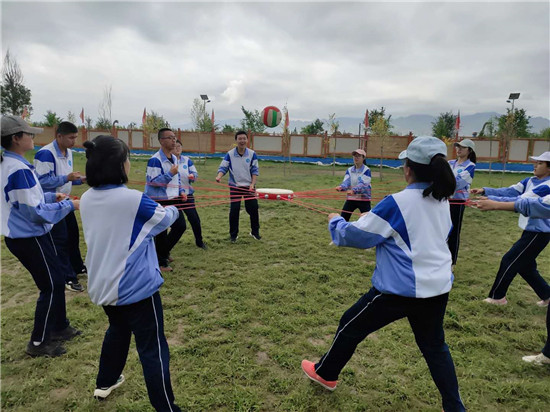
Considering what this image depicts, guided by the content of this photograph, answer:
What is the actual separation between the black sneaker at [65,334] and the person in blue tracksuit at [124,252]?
5.08ft

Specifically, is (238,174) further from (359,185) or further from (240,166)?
(359,185)

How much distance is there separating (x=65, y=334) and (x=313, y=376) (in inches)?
101

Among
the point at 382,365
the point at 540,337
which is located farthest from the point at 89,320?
the point at 540,337

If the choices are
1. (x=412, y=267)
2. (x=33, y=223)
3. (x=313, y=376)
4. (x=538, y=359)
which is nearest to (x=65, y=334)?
(x=33, y=223)

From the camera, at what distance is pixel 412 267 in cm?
220

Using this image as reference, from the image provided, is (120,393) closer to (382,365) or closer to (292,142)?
(382,365)

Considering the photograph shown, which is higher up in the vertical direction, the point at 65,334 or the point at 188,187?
the point at 188,187

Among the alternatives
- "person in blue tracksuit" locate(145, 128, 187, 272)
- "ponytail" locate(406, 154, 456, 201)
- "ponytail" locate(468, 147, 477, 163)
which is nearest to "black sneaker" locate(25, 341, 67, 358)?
"person in blue tracksuit" locate(145, 128, 187, 272)

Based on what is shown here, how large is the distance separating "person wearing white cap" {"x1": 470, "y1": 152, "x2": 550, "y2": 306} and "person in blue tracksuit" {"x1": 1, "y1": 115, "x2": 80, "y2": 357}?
4762 mm

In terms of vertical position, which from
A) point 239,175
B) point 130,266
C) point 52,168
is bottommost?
point 130,266

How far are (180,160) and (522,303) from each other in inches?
222

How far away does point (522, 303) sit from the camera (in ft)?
14.5

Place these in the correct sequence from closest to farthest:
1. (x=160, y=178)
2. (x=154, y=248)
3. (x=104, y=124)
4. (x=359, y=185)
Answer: (x=154, y=248)
(x=160, y=178)
(x=359, y=185)
(x=104, y=124)

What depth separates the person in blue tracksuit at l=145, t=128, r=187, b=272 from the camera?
16.9ft
